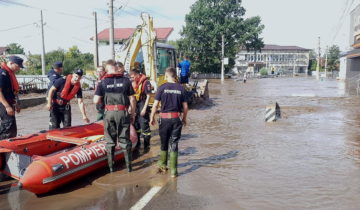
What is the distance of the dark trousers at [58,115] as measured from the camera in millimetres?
6857

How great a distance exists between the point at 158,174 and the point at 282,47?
10840 centimetres

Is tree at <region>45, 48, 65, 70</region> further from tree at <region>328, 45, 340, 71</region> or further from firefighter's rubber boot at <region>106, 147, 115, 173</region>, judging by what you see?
tree at <region>328, 45, 340, 71</region>

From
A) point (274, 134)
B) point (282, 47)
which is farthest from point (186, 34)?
point (282, 47)

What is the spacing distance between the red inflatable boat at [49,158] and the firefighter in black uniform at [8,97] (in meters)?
0.52

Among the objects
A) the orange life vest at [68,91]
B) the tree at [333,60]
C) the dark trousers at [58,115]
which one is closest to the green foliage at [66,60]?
the dark trousers at [58,115]

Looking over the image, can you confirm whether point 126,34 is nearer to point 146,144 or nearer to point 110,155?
point 146,144

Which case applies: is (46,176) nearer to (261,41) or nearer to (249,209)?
(249,209)

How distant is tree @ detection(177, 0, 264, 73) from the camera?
5372 centimetres

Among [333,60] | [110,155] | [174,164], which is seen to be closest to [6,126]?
[110,155]

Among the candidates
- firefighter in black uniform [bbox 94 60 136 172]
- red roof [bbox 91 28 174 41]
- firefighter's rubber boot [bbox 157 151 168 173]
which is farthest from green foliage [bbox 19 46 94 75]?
firefighter's rubber boot [bbox 157 151 168 173]

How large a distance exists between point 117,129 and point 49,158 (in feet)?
4.06

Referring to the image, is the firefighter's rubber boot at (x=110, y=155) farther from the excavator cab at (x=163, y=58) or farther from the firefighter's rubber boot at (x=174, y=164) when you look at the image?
the excavator cab at (x=163, y=58)

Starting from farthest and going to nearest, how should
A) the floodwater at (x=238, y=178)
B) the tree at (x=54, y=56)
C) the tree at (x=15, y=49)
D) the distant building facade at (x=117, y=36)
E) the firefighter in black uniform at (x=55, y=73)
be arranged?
the tree at (x=15, y=49), the distant building facade at (x=117, y=36), the tree at (x=54, y=56), the firefighter in black uniform at (x=55, y=73), the floodwater at (x=238, y=178)

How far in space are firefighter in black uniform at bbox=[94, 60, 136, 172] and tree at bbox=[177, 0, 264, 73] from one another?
4880cm
